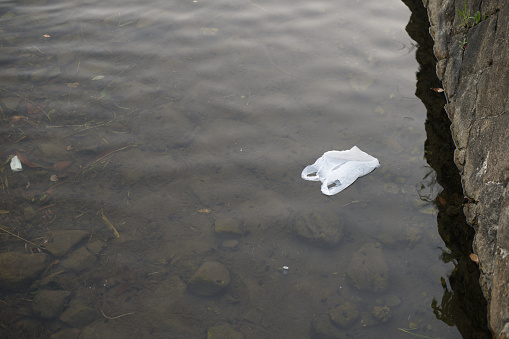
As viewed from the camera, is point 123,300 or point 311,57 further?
point 311,57

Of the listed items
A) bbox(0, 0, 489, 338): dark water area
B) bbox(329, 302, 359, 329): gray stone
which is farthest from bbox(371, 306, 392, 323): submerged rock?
bbox(329, 302, 359, 329): gray stone

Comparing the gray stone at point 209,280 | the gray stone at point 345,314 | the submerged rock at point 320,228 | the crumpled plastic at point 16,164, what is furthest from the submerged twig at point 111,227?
the gray stone at point 345,314

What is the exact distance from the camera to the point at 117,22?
592cm

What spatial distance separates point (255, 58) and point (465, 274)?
11.7ft

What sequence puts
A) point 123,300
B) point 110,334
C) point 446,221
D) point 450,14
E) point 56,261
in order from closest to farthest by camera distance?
point 110,334 < point 123,300 < point 56,261 < point 446,221 < point 450,14

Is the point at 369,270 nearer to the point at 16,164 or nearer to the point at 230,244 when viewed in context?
the point at 230,244

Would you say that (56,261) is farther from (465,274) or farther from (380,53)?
(380,53)

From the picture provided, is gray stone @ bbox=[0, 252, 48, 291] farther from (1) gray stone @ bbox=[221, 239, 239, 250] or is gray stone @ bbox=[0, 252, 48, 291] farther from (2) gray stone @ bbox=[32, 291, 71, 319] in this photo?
(1) gray stone @ bbox=[221, 239, 239, 250]

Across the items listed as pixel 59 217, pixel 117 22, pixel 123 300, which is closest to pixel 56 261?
pixel 59 217

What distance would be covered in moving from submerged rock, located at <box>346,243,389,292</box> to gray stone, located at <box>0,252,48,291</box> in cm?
239

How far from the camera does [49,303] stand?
280 cm

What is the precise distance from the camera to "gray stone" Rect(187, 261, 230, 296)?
292cm

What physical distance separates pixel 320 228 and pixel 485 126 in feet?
5.26

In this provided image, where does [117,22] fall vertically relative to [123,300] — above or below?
above
